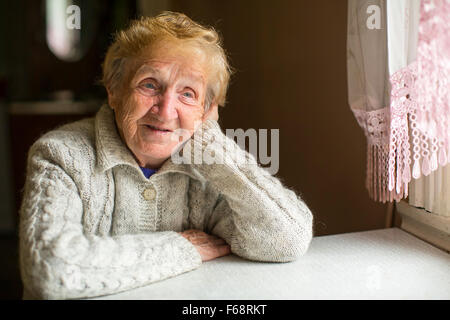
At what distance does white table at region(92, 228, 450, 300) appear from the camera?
97 cm

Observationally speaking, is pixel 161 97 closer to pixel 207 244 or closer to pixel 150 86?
pixel 150 86

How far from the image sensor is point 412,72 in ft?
3.53

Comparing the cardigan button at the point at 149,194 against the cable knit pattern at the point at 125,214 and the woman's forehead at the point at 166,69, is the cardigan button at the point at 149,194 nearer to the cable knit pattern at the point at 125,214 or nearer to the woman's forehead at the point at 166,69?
the cable knit pattern at the point at 125,214

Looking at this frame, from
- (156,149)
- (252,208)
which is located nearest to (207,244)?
(252,208)

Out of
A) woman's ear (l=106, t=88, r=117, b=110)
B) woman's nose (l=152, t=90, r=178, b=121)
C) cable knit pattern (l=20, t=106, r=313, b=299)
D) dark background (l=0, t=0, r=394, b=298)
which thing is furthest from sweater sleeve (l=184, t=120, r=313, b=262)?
dark background (l=0, t=0, r=394, b=298)

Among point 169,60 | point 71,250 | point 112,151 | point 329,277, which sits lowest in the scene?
point 329,277

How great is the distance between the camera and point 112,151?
3.74ft

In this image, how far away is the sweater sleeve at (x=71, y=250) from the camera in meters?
0.91

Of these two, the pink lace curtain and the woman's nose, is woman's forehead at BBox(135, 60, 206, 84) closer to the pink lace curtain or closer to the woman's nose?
the woman's nose

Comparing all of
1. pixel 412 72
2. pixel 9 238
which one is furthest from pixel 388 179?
pixel 9 238

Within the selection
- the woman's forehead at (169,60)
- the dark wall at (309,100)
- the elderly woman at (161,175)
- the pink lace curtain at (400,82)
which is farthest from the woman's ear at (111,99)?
the dark wall at (309,100)

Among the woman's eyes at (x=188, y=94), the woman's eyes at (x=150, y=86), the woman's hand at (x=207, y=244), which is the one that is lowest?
the woman's hand at (x=207, y=244)

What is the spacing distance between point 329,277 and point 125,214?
51 cm

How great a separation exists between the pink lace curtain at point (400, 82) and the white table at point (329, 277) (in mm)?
163
